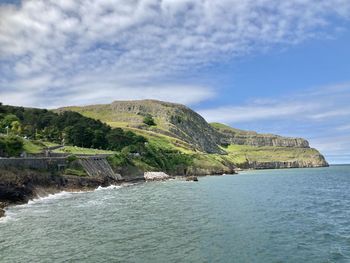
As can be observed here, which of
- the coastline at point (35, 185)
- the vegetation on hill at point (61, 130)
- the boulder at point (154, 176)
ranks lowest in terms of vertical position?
the coastline at point (35, 185)

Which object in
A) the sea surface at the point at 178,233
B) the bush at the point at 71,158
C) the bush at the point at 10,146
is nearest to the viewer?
the sea surface at the point at 178,233

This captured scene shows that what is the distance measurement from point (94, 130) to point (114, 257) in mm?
156945

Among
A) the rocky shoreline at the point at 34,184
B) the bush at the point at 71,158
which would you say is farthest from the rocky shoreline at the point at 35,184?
the bush at the point at 71,158

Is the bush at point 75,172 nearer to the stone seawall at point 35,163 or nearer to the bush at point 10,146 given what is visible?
the stone seawall at point 35,163

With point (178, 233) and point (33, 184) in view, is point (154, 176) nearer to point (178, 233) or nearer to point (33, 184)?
point (33, 184)

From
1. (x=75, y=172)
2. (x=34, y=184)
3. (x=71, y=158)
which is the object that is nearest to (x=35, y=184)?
(x=34, y=184)

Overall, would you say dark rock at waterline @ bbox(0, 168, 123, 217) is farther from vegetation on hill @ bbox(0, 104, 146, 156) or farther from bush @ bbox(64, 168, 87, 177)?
vegetation on hill @ bbox(0, 104, 146, 156)

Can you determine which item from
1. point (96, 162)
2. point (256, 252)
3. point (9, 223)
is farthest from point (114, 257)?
point (96, 162)

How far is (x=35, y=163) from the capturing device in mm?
96188

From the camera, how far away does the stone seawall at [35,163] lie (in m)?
83.6

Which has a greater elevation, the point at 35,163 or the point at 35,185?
the point at 35,163

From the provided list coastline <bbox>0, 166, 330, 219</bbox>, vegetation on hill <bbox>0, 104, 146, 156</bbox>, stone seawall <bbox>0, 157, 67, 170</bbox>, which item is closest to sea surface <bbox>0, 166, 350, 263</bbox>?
coastline <bbox>0, 166, 330, 219</bbox>

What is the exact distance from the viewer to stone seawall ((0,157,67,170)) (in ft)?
274

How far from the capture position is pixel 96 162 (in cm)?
13112
